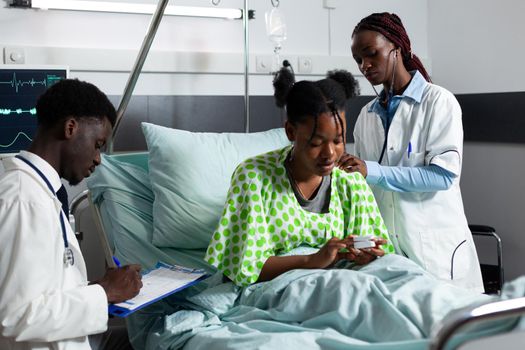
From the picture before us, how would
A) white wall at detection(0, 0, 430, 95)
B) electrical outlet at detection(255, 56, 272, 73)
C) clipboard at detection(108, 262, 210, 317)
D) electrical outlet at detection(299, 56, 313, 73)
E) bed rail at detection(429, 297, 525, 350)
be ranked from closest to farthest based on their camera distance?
bed rail at detection(429, 297, 525, 350)
clipboard at detection(108, 262, 210, 317)
white wall at detection(0, 0, 430, 95)
electrical outlet at detection(255, 56, 272, 73)
electrical outlet at detection(299, 56, 313, 73)

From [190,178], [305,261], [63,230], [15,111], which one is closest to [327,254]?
[305,261]

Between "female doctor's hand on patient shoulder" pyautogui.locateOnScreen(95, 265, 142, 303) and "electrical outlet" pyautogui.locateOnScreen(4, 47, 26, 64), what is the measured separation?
154cm

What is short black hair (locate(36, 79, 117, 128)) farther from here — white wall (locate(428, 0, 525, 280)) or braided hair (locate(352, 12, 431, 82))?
white wall (locate(428, 0, 525, 280))

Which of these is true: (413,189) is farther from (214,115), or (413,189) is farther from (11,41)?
(11,41)

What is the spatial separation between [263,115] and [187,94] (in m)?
0.42

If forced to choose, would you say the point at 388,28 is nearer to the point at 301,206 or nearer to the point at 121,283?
the point at 301,206

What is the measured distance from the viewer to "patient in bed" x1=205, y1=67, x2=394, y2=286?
2.08 meters

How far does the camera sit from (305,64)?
3.74 meters

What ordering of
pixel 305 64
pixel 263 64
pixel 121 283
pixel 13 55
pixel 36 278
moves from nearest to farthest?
pixel 36 278 → pixel 121 283 → pixel 13 55 → pixel 263 64 → pixel 305 64

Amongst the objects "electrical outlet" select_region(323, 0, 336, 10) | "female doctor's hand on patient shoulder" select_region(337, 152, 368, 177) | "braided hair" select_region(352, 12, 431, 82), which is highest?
"electrical outlet" select_region(323, 0, 336, 10)

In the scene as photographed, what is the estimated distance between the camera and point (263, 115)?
365 cm

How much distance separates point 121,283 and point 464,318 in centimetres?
94

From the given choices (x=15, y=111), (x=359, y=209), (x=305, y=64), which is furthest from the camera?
(x=305, y=64)

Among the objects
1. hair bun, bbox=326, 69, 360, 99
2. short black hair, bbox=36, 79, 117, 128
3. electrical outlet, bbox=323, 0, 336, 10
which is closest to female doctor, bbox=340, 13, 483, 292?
hair bun, bbox=326, 69, 360, 99
